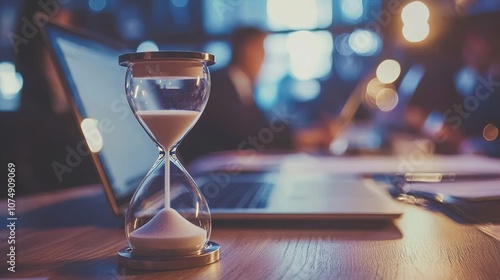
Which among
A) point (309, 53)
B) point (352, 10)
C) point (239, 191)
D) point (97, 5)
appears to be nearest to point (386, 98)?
point (352, 10)

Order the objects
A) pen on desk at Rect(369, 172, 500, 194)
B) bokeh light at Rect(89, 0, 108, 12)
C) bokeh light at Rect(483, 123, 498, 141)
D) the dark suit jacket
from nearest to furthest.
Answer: pen on desk at Rect(369, 172, 500, 194)
the dark suit jacket
bokeh light at Rect(483, 123, 498, 141)
bokeh light at Rect(89, 0, 108, 12)

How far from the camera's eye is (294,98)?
23.7ft

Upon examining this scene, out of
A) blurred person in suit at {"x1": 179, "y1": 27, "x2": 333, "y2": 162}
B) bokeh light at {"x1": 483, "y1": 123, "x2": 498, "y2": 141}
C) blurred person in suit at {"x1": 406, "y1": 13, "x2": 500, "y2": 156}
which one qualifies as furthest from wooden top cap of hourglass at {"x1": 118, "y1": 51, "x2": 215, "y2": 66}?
bokeh light at {"x1": 483, "y1": 123, "x2": 498, "y2": 141}

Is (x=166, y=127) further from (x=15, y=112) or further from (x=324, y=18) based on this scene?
(x=324, y=18)

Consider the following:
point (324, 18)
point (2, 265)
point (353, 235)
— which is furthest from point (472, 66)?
point (2, 265)

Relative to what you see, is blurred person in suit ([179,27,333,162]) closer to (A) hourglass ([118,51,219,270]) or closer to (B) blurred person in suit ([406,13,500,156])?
(B) blurred person in suit ([406,13,500,156])

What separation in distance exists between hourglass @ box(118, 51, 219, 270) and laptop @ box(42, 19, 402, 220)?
15 centimetres

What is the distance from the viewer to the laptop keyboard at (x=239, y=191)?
893 mm

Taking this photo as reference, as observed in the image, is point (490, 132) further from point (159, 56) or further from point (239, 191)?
point (159, 56)

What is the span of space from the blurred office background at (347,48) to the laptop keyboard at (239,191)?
4.15 feet

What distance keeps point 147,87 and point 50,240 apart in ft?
0.84

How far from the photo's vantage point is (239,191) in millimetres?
1081

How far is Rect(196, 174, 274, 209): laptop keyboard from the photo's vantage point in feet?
2.93

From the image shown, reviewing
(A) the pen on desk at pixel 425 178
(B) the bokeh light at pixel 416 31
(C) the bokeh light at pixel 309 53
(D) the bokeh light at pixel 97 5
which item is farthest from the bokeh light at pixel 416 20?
(D) the bokeh light at pixel 97 5
